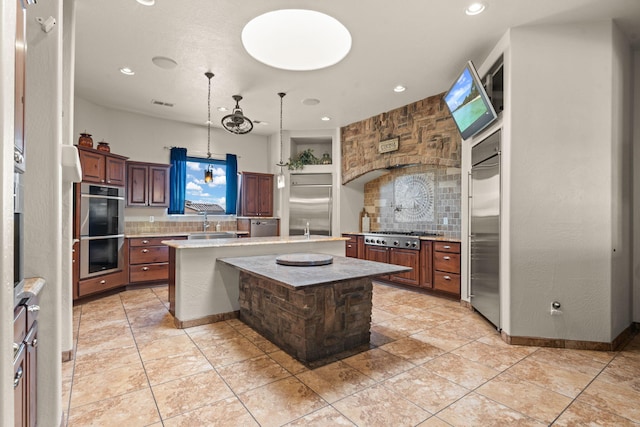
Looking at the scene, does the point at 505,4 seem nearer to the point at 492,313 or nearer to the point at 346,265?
the point at 346,265

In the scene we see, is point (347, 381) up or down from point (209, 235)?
down

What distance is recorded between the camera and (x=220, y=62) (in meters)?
3.83

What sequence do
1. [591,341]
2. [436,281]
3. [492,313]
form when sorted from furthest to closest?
[436,281] < [492,313] < [591,341]

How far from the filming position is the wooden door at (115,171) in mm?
4684

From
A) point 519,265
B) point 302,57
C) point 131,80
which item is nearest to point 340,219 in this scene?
point 302,57

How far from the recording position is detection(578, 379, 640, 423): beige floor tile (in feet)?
6.59

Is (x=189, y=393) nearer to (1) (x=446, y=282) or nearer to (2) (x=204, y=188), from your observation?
(1) (x=446, y=282)

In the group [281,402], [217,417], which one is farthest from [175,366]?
[281,402]

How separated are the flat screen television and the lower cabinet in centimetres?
485

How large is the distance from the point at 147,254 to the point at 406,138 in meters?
4.63

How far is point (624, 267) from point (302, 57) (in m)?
4.19

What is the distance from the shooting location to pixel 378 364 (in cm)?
261

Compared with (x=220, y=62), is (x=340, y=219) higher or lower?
lower

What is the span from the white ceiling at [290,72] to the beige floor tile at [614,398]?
305 cm
